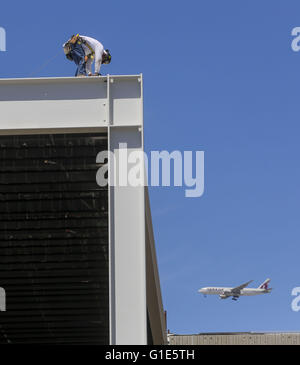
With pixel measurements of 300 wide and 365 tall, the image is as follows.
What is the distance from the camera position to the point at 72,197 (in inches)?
723

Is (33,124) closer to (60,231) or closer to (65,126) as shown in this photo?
(65,126)

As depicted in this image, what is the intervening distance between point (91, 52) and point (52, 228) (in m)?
4.37

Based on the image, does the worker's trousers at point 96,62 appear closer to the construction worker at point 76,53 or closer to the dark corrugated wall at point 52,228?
the construction worker at point 76,53

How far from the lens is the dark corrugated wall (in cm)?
1772

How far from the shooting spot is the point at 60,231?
19047 millimetres

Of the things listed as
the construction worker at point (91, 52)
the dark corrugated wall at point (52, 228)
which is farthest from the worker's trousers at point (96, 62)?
the dark corrugated wall at point (52, 228)

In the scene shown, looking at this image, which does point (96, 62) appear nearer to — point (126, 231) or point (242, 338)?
point (126, 231)

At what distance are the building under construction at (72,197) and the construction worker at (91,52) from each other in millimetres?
2548

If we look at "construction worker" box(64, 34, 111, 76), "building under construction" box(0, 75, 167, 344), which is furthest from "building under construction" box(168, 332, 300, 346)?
"construction worker" box(64, 34, 111, 76)

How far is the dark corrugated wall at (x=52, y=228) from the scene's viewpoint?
17.7 m

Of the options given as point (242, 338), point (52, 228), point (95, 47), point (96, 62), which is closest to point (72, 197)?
point (52, 228)

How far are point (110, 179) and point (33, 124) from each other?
204 centimetres
